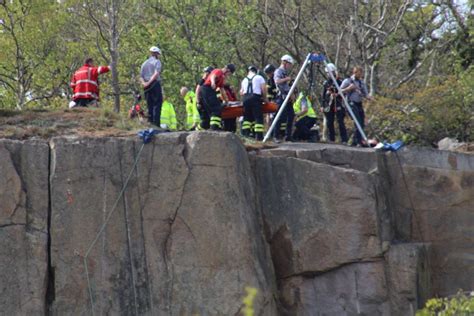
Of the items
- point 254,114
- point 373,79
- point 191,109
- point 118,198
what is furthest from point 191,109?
point 373,79

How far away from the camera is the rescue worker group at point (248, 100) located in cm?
2117

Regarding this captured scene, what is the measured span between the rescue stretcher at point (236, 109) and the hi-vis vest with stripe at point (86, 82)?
7.76ft

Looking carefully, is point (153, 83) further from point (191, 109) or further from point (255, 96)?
point (191, 109)

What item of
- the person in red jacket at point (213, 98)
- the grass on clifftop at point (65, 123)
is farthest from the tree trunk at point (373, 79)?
the grass on clifftop at point (65, 123)

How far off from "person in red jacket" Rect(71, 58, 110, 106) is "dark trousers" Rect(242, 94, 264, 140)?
8.77 feet

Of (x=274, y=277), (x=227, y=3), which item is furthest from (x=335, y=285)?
(x=227, y=3)

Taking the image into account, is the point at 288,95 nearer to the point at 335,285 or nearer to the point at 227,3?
the point at 335,285

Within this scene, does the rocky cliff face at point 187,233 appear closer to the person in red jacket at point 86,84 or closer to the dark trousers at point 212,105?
the dark trousers at point 212,105

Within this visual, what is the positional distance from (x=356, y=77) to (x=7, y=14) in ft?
55.1

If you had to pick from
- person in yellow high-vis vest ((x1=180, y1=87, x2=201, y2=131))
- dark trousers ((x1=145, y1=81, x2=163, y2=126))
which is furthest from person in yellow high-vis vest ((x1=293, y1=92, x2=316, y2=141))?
dark trousers ((x1=145, y1=81, x2=163, y2=126))

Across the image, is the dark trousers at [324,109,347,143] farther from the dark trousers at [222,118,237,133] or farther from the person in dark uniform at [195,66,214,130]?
the person in dark uniform at [195,66,214,130]

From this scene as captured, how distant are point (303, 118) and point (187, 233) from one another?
5.59 meters

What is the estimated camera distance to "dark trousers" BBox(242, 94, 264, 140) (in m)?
21.2

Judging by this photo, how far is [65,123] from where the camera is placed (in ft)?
65.0
